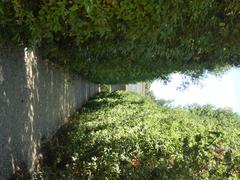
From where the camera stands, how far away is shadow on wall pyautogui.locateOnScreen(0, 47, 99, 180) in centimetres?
753

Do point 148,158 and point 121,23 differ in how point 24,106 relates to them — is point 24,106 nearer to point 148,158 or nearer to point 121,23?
point 148,158

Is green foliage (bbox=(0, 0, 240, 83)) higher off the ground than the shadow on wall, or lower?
higher

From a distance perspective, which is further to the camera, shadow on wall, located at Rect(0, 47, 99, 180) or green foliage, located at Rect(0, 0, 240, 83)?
shadow on wall, located at Rect(0, 47, 99, 180)

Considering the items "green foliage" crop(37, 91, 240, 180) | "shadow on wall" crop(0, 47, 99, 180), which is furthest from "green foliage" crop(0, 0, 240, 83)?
"green foliage" crop(37, 91, 240, 180)

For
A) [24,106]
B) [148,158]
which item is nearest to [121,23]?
[148,158]

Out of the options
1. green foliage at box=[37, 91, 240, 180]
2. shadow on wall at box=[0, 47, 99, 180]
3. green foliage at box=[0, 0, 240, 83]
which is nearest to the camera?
green foliage at box=[0, 0, 240, 83]

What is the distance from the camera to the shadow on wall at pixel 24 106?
7531mm

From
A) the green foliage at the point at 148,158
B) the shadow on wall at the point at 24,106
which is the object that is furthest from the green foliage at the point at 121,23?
the green foliage at the point at 148,158

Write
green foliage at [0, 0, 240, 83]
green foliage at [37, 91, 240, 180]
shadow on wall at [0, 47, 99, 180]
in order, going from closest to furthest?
green foliage at [0, 0, 240, 83], green foliage at [37, 91, 240, 180], shadow on wall at [0, 47, 99, 180]

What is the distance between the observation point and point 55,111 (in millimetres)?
13305

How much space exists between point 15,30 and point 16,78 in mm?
2167

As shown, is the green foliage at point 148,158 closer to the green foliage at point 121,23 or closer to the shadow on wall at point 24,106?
the shadow on wall at point 24,106

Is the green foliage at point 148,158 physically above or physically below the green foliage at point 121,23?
below

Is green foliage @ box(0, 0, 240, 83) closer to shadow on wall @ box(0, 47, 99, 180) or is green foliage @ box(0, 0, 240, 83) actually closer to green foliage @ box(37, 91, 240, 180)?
shadow on wall @ box(0, 47, 99, 180)
